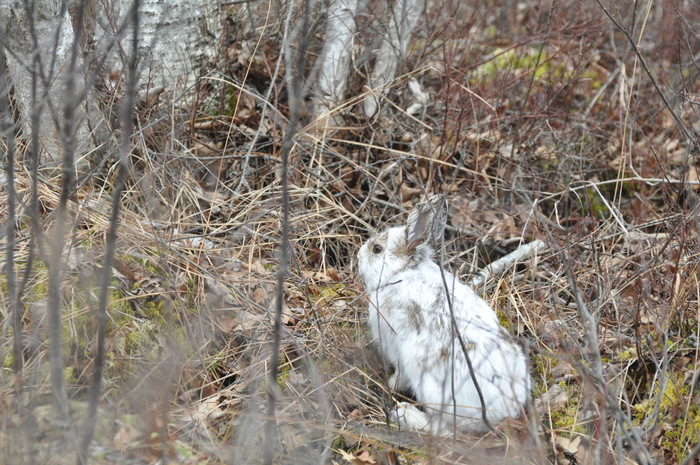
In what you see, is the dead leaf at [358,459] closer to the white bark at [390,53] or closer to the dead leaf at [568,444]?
the dead leaf at [568,444]

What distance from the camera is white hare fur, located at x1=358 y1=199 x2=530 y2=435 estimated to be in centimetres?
282

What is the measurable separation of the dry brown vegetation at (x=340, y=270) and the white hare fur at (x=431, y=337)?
0.14m

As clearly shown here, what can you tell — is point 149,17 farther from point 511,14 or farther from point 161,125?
point 511,14

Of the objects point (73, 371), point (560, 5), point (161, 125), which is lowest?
point (73, 371)

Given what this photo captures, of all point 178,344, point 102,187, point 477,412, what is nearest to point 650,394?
point 477,412

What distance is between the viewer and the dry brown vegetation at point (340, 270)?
8.80 feet

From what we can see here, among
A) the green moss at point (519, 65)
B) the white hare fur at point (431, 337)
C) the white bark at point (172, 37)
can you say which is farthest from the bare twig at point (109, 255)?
the green moss at point (519, 65)

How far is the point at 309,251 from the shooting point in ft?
14.0

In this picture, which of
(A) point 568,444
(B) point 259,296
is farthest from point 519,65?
(A) point 568,444

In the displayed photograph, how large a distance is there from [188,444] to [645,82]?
5.28 metres

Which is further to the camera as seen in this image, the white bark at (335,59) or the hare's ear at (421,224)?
the white bark at (335,59)

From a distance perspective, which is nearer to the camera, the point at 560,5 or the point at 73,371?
the point at 73,371

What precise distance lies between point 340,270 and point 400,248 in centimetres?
77

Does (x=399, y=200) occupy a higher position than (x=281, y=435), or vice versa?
(x=399, y=200)
